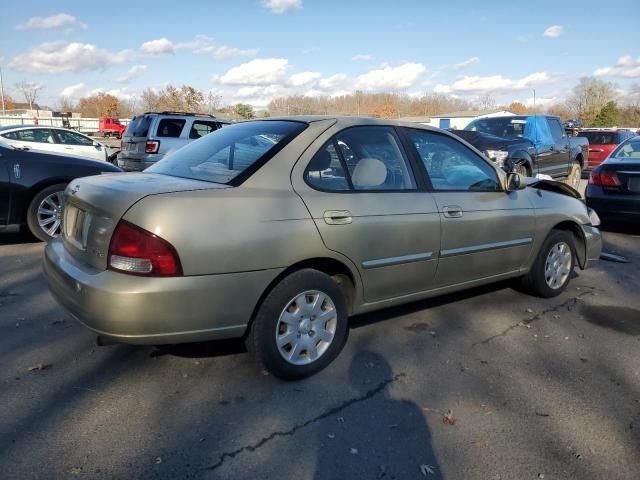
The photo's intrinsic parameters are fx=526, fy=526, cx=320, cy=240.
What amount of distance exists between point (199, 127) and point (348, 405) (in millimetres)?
10876

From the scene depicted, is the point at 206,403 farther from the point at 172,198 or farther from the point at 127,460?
the point at 172,198

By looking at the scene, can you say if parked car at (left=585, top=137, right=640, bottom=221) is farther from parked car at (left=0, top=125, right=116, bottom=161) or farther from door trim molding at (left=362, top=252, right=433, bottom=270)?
parked car at (left=0, top=125, right=116, bottom=161)

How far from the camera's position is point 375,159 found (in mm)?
3721

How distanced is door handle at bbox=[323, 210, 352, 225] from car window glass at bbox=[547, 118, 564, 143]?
10413 millimetres

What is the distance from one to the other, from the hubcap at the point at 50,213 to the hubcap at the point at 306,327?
4390mm

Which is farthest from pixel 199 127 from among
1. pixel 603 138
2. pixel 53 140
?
pixel 603 138

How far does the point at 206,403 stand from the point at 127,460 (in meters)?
0.60

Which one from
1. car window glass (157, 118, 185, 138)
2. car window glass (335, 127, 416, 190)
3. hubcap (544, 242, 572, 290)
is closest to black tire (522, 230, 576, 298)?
hubcap (544, 242, 572, 290)

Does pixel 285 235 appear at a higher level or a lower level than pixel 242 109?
lower

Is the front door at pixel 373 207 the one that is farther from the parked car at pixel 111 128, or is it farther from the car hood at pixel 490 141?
the parked car at pixel 111 128

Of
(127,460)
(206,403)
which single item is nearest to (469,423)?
(206,403)

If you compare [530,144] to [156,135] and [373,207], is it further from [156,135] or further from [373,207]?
[373,207]

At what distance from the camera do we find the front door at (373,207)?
10.8 ft

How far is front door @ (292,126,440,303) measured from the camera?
330 cm
